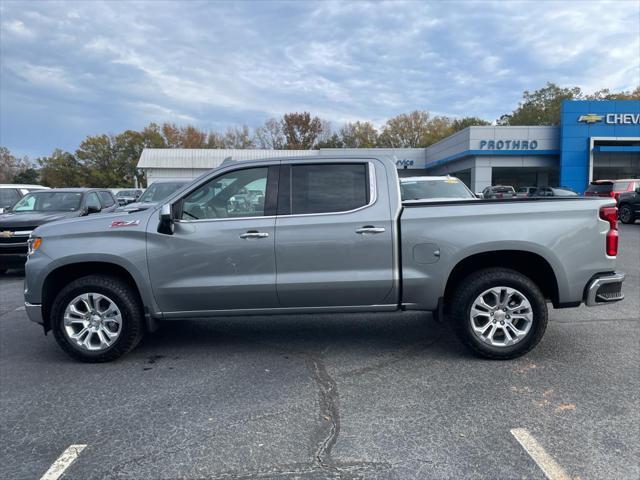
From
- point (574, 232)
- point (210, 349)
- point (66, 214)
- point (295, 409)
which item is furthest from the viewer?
point (66, 214)

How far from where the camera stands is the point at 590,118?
114ft

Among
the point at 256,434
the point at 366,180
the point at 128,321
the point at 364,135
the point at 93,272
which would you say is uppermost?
the point at 364,135

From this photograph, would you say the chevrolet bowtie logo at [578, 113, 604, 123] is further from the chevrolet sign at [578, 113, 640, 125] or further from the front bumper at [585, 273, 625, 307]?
the front bumper at [585, 273, 625, 307]

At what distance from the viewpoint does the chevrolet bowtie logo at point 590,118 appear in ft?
114

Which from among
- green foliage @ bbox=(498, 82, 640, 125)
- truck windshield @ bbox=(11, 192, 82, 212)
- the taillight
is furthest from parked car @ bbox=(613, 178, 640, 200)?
green foliage @ bbox=(498, 82, 640, 125)

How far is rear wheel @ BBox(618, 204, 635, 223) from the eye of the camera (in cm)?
1998

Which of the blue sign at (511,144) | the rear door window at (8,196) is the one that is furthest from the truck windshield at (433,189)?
the blue sign at (511,144)

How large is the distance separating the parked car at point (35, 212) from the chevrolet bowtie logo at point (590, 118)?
110 ft

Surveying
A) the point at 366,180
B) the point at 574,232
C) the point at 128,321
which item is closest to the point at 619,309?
the point at 574,232

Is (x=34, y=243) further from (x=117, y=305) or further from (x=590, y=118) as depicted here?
(x=590, y=118)

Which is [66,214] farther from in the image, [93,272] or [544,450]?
[544,450]

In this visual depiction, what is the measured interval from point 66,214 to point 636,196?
20468mm

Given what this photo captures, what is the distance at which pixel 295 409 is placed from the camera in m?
3.66

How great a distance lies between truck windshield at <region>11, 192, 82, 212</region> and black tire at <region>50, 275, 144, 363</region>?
695 centimetres
